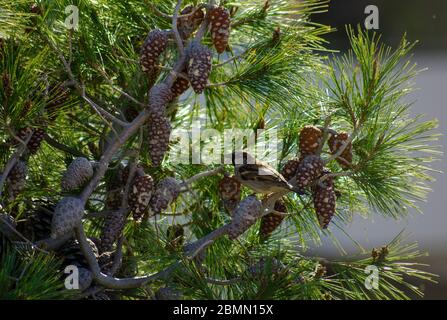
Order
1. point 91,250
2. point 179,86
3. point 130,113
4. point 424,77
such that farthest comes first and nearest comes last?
point 424,77 → point 130,113 → point 179,86 → point 91,250

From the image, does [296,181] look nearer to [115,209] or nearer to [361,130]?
[361,130]

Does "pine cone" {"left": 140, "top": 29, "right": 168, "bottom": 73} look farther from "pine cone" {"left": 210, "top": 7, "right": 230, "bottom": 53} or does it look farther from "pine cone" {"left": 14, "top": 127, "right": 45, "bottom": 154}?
"pine cone" {"left": 14, "top": 127, "right": 45, "bottom": 154}

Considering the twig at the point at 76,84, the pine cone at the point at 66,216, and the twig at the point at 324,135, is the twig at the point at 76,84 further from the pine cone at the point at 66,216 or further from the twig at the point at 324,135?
the twig at the point at 324,135

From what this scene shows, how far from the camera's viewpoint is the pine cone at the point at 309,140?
4.24 feet

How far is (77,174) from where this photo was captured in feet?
3.99

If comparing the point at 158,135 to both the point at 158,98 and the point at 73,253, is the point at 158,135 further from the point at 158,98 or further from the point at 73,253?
the point at 73,253

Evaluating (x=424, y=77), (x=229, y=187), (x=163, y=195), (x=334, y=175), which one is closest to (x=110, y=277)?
(x=163, y=195)

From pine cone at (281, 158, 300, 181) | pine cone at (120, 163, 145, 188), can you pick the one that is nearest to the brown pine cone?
pine cone at (120, 163, 145, 188)

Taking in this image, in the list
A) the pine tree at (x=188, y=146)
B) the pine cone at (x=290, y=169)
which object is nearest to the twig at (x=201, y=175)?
the pine tree at (x=188, y=146)

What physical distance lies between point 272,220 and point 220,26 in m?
0.31

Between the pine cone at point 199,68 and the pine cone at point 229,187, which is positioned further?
the pine cone at point 229,187

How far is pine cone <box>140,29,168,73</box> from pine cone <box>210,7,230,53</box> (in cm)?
7

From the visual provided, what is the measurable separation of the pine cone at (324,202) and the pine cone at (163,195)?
0.20m
